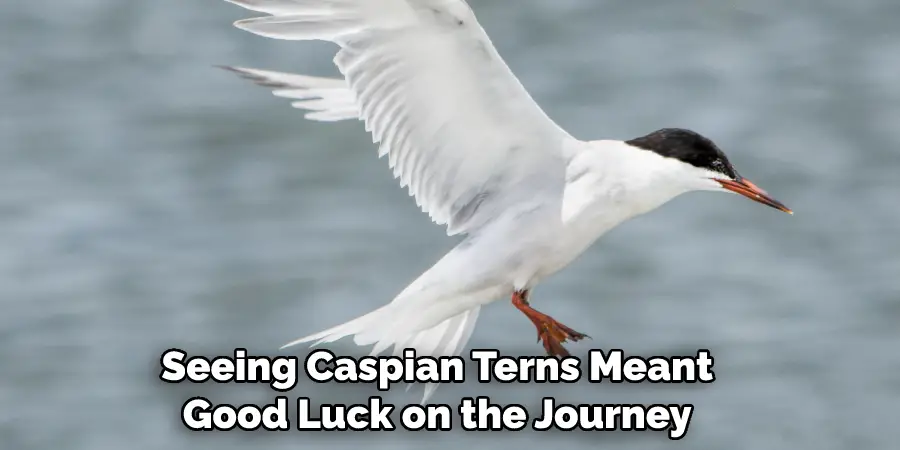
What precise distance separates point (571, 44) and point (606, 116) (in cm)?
126

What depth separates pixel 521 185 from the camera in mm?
4602

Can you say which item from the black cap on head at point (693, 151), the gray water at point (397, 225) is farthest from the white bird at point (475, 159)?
the gray water at point (397, 225)

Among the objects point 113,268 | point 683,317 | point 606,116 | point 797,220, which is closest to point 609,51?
point 606,116

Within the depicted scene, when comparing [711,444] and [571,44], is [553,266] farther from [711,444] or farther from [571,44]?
[571,44]

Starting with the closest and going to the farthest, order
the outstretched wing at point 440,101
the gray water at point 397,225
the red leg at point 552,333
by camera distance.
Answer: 1. the outstretched wing at point 440,101
2. the red leg at point 552,333
3. the gray water at point 397,225

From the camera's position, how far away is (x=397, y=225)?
9688 mm

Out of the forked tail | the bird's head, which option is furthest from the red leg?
the bird's head

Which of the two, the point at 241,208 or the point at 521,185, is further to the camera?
the point at 241,208

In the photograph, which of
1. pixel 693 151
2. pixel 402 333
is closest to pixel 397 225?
pixel 402 333

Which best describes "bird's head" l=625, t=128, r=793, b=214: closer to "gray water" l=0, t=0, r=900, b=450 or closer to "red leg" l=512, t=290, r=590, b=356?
"red leg" l=512, t=290, r=590, b=356

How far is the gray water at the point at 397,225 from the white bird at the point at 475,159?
3.66 meters

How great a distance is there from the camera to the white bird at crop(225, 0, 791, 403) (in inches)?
171

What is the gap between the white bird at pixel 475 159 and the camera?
14.3ft

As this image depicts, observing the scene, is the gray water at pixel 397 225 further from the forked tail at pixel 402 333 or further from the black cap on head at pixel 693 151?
the black cap on head at pixel 693 151
